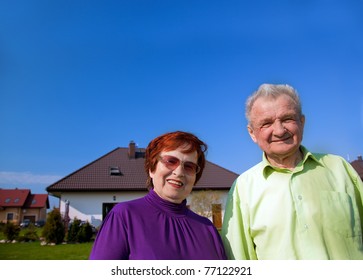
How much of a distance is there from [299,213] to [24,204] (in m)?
56.9

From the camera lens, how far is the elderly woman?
1748 millimetres

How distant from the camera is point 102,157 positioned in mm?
23984

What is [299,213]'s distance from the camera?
6.54 feet

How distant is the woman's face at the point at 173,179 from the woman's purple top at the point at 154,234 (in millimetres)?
46

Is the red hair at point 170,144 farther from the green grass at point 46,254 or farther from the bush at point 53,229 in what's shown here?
the bush at point 53,229

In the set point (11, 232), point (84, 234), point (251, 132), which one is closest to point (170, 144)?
point (251, 132)

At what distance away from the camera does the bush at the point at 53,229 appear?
14820 millimetres

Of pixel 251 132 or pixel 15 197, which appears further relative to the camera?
pixel 15 197

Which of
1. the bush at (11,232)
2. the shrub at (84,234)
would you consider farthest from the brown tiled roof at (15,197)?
the shrub at (84,234)

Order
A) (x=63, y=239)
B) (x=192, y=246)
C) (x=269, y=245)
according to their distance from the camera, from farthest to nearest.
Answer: (x=63, y=239)
(x=269, y=245)
(x=192, y=246)

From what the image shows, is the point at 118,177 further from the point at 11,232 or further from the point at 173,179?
the point at 173,179

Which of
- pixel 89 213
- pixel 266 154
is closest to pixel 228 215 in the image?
pixel 266 154
